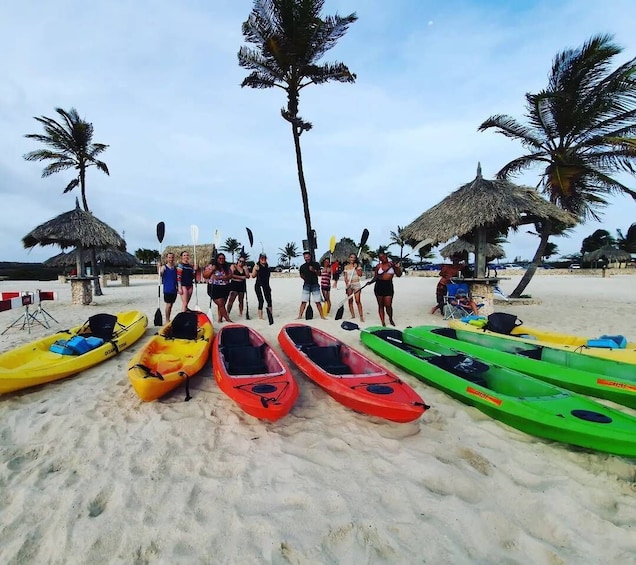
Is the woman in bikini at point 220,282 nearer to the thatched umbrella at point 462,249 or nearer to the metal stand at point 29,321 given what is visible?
the metal stand at point 29,321

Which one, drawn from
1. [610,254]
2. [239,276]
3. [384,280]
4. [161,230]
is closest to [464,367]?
[384,280]

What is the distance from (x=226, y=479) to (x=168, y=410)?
4.73 feet

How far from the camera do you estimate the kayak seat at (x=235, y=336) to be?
5.66m

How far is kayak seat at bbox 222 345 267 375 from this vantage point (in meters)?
4.87

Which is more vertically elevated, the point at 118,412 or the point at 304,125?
the point at 304,125

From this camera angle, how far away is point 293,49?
35.9ft

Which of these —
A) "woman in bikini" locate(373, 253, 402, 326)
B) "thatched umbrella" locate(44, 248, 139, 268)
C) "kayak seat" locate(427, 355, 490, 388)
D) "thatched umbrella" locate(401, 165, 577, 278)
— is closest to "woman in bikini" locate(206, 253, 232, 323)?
"woman in bikini" locate(373, 253, 402, 326)

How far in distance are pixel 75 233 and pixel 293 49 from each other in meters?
9.04

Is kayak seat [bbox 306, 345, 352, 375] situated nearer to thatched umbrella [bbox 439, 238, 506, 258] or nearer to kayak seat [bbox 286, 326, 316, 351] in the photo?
kayak seat [bbox 286, 326, 316, 351]

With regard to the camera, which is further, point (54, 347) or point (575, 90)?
point (575, 90)

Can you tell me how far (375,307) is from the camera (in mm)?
10406

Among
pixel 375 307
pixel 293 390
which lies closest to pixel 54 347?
pixel 293 390

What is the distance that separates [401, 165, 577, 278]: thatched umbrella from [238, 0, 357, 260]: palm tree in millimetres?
3648

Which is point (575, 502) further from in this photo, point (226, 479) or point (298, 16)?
point (298, 16)
